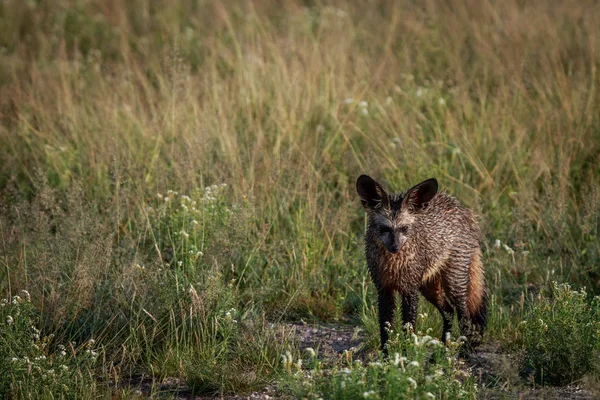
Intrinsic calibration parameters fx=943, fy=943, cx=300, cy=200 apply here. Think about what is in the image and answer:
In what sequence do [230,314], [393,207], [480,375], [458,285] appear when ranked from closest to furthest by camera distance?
[480,375] < [393,207] < [230,314] < [458,285]

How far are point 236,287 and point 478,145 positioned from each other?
3.00 meters

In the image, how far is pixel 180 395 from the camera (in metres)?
5.36

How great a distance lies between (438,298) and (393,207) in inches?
30.8

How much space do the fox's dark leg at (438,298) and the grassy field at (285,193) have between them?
0.54 ft

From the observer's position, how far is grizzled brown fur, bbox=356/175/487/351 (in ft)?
17.9

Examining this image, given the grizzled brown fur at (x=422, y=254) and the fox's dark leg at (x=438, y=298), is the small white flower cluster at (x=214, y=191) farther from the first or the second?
the fox's dark leg at (x=438, y=298)

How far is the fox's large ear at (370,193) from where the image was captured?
215 inches

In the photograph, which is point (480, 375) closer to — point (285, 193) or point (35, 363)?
point (35, 363)

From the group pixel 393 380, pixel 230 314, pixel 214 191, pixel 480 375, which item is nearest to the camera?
pixel 393 380

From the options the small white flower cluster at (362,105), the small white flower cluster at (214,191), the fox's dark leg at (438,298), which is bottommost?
the fox's dark leg at (438,298)

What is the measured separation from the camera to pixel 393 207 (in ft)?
18.0

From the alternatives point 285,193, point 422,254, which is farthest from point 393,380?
point 285,193

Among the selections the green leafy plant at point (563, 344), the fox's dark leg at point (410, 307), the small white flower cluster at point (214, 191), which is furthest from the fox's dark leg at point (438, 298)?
the small white flower cluster at point (214, 191)

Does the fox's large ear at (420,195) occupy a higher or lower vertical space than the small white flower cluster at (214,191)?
higher
